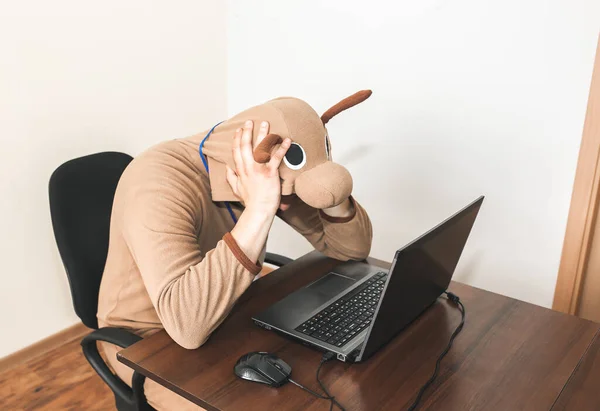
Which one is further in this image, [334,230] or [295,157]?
[334,230]

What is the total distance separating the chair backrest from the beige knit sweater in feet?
0.27

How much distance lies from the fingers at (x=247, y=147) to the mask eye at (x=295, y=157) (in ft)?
0.23

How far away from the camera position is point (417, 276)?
999 mm

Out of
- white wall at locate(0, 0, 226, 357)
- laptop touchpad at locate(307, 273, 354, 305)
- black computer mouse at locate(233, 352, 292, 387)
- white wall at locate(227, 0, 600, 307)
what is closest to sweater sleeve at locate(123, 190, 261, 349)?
black computer mouse at locate(233, 352, 292, 387)

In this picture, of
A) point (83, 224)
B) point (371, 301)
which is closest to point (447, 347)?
point (371, 301)

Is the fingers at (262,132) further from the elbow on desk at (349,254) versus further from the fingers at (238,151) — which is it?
the elbow on desk at (349,254)

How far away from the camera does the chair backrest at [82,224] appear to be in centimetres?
133

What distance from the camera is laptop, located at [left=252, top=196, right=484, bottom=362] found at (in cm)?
94

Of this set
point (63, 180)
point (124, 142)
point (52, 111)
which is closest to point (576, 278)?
point (63, 180)

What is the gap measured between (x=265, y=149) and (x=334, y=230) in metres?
0.41

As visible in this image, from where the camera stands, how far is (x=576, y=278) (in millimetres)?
1760

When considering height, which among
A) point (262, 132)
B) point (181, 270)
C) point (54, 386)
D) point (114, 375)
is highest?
point (262, 132)

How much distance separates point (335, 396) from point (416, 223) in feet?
4.21

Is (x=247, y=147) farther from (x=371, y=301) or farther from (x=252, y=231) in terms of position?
(x=371, y=301)
